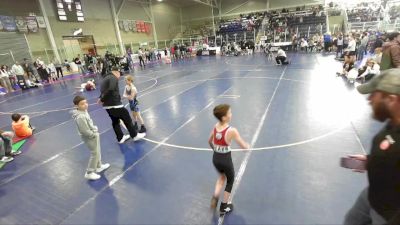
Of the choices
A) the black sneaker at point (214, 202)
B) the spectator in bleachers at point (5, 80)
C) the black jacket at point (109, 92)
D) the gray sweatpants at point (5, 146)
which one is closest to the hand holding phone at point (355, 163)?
the black sneaker at point (214, 202)

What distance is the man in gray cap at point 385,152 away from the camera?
5.13ft

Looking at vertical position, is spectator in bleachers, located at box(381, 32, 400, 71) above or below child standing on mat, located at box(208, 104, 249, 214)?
above

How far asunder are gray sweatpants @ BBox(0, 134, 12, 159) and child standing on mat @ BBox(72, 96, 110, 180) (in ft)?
9.20

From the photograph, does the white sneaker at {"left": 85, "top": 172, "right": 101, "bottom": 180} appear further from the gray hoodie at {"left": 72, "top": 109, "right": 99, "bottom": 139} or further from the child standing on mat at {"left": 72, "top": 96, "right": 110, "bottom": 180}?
the gray hoodie at {"left": 72, "top": 109, "right": 99, "bottom": 139}

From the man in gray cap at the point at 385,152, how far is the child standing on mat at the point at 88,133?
14.2ft

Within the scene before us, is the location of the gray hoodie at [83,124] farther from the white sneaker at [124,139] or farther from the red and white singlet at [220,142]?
the red and white singlet at [220,142]

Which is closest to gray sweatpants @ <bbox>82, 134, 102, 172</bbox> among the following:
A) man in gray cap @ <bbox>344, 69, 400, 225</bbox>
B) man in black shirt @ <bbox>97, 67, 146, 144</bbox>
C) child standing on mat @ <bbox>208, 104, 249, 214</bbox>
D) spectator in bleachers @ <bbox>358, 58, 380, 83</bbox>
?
man in black shirt @ <bbox>97, 67, 146, 144</bbox>

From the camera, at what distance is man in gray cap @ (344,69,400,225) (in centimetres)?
156

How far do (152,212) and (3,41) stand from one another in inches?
879

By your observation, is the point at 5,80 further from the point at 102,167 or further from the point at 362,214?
the point at 362,214

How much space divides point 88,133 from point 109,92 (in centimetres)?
145

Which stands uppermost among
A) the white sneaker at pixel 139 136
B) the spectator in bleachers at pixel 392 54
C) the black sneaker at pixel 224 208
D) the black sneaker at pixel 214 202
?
the spectator in bleachers at pixel 392 54

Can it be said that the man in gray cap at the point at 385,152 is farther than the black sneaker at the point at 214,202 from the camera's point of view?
No

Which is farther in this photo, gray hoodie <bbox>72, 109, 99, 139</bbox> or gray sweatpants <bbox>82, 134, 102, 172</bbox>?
gray sweatpants <bbox>82, 134, 102, 172</bbox>
